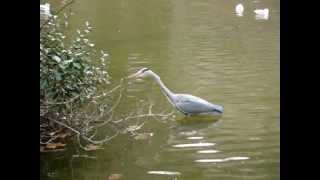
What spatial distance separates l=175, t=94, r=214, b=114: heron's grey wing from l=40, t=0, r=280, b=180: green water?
143 millimetres

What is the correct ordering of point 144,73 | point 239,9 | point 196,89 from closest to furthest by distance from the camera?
point 144,73, point 196,89, point 239,9

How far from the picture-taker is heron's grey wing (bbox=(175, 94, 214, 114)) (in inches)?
217

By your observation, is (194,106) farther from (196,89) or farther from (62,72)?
(62,72)

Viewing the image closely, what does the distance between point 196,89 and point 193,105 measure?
98 cm

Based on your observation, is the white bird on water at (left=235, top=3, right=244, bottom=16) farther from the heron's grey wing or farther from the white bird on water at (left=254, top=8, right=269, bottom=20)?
the heron's grey wing

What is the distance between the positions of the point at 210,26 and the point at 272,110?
5.32 metres

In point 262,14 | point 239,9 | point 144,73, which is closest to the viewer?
point 144,73

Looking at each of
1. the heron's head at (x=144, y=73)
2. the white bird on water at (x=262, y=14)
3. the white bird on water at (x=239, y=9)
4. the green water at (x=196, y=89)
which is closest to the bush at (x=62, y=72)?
the green water at (x=196, y=89)

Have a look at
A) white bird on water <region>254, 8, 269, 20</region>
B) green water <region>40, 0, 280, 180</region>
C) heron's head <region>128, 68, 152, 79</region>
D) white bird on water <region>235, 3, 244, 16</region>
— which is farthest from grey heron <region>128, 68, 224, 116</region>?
white bird on water <region>235, 3, 244, 16</region>

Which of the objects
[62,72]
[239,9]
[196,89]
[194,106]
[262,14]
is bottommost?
[194,106]

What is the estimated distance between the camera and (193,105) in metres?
5.53

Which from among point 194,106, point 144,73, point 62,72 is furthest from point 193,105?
point 62,72

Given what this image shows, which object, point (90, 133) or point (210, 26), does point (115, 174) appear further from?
point (210, 26)

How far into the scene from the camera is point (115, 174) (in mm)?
4266
